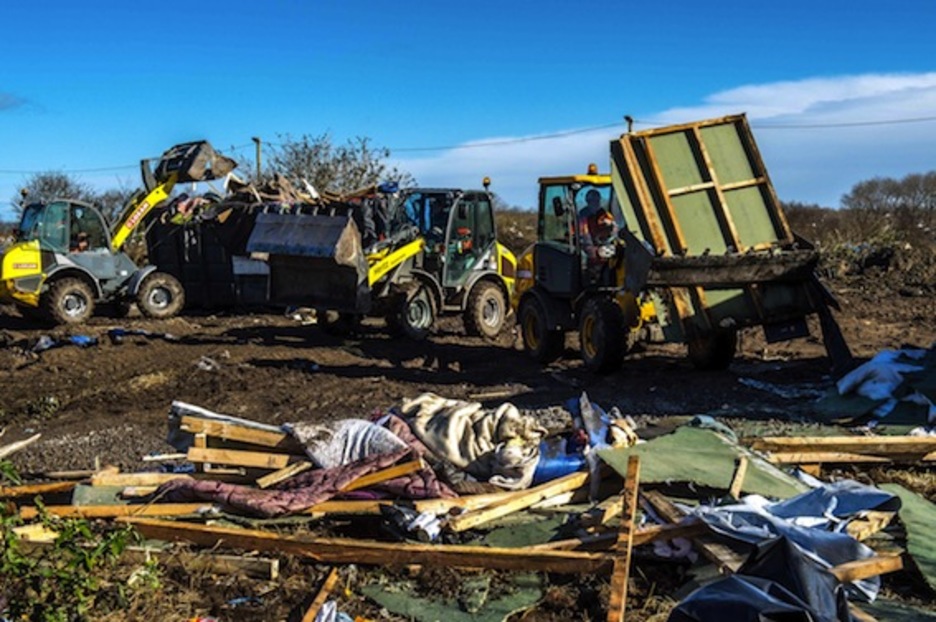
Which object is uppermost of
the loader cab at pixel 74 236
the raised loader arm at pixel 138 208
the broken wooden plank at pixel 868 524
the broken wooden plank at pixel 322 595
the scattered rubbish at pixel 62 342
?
the raised loader arm at pixel 138 208

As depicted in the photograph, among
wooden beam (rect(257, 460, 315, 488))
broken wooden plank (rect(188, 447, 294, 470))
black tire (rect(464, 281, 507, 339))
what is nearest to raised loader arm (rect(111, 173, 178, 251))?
black tire (rect(464, 281, 507, 339))

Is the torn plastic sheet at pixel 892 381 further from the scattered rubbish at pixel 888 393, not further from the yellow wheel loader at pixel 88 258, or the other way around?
the yellow wheel loader at pixel 88 258

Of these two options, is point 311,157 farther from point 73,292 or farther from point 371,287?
point 371,287

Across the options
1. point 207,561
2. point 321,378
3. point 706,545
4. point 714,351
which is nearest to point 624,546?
point 706,545

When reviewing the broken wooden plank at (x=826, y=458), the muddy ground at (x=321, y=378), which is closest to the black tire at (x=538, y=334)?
the muddy ground at (x=321, y=378)

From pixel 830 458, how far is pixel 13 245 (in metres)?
15.3

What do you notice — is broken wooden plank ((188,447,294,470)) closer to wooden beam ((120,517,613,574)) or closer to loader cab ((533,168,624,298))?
wooden beam ((120,517,613,574))

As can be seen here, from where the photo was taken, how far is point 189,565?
543cm

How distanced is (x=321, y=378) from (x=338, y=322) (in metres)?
4.36

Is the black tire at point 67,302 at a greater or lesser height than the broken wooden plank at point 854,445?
greater

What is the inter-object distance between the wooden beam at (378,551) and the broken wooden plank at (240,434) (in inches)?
39.1

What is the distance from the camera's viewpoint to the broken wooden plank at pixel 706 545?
4881mm

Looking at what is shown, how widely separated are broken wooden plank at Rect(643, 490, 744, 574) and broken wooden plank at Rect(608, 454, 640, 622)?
17 centimetres

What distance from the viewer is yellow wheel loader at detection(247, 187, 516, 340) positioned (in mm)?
15125
